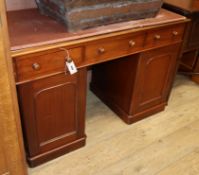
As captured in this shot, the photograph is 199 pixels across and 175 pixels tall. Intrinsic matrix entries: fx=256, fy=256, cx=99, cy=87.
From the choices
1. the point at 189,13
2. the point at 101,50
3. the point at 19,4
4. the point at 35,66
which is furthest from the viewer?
the point at 189,13

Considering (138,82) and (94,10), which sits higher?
(94,10)

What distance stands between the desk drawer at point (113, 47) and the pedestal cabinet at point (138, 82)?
131 mm

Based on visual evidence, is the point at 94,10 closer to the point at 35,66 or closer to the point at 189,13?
the point at 35,66

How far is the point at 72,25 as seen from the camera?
125cm

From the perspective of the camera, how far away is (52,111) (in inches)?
56.9

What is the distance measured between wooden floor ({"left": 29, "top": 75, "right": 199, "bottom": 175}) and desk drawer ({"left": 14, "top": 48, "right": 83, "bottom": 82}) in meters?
0.66

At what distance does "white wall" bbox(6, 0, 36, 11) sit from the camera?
1524mm

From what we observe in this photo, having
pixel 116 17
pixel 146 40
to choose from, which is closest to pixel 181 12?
pixel 146 40

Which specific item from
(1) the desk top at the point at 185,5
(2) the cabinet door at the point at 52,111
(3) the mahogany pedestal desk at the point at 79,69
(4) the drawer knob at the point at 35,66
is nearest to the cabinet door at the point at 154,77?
(3) the mahogany pedestal desk at the point at 79,69

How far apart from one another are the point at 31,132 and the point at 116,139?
0.64m

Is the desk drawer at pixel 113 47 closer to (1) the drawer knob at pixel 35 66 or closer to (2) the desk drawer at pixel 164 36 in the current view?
(2) the desk drawer at pixel 164 36

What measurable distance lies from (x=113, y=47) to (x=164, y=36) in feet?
1.34

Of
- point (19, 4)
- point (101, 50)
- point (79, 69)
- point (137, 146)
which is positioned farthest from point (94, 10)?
point (137, 146)

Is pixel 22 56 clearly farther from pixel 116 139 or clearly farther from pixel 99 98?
pixel 99 98
